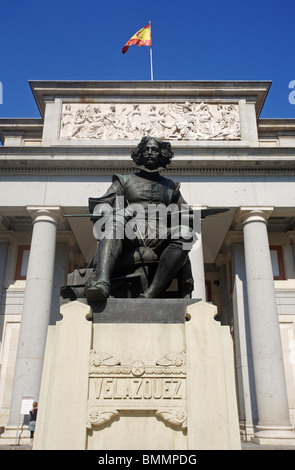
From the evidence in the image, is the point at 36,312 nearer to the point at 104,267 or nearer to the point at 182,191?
the point at 182,191

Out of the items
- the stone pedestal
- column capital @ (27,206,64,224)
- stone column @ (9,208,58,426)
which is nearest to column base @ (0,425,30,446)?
stone column @ (9,208,58,426)

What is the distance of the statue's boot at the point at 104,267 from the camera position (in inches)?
174

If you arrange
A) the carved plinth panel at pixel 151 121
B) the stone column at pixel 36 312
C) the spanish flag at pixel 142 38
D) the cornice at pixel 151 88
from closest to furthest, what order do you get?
1. the stone column at pixel 36 312
2. the carved plinth panel at pixel 151 121
3. the cornice at pixel 151 88
4. the spanish flag at pixel 142 38

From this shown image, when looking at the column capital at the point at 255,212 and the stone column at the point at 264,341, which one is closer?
the stone column at the point at 264,341

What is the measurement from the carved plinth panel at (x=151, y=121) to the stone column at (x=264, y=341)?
15.6 ft

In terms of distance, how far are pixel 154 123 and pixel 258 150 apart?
5.23 meters

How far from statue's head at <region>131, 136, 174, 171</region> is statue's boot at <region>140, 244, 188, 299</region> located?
156 cm

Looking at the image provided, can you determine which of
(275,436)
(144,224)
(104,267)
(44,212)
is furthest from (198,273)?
(104,267)

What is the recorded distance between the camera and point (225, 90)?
21.0 meters

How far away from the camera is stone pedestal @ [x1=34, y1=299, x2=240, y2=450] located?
3756 millimetres

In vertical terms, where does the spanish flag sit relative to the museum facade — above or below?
above

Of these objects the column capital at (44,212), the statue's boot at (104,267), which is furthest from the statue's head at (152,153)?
the column capital at (44,212)

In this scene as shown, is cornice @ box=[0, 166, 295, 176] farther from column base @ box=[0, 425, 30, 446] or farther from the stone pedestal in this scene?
the stone pedestal

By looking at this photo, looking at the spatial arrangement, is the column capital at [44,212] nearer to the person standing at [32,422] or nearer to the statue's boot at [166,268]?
the person standing at [32,422]
